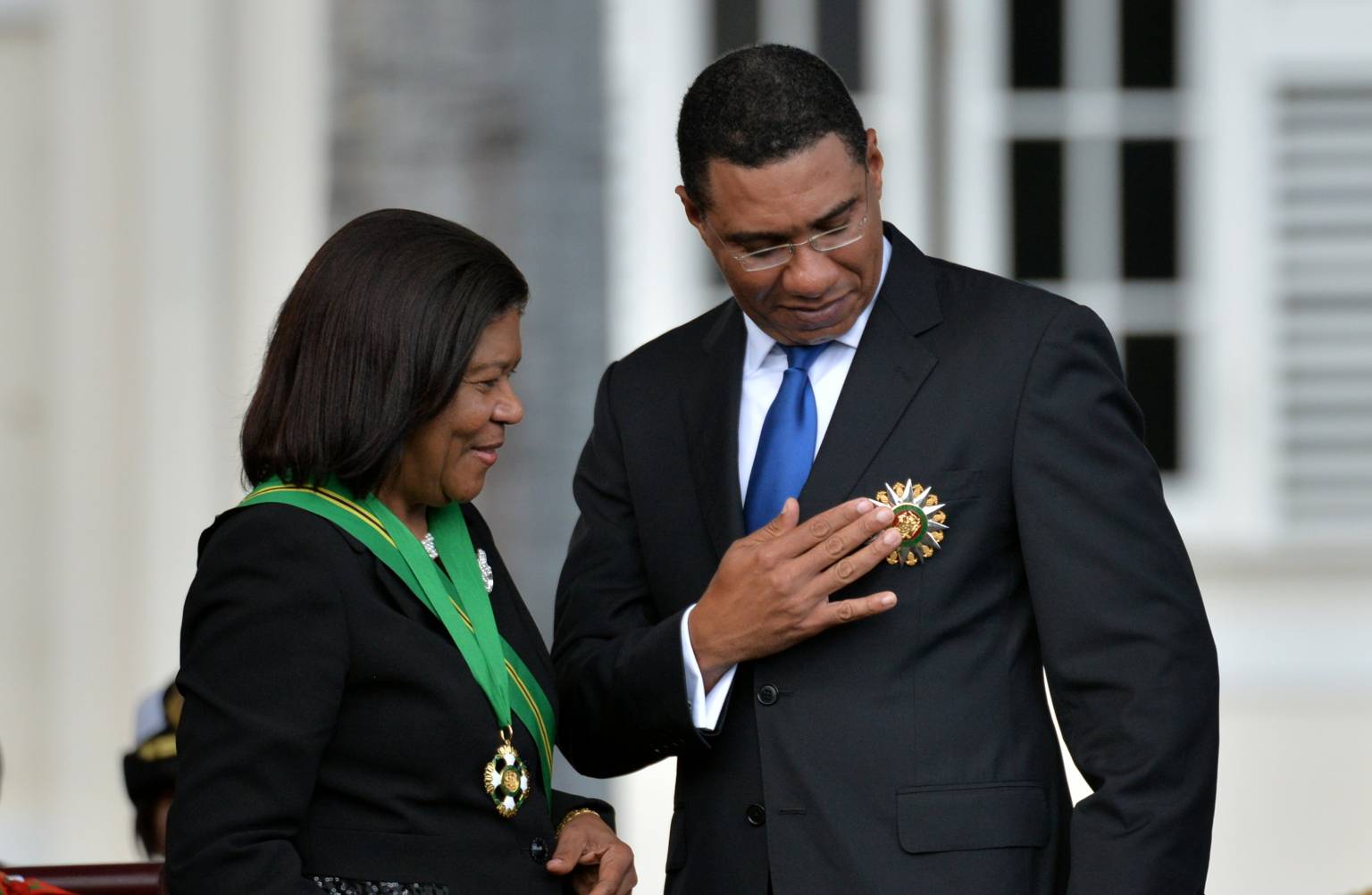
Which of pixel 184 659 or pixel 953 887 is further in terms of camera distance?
pixel 953 887


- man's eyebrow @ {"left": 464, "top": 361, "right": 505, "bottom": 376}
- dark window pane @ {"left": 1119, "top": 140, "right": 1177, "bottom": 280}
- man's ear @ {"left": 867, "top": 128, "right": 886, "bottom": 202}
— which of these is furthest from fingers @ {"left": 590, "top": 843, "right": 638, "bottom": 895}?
dark window pane @ {"left": 1119, "top": 140, "right": 1177, "bottom": 280}

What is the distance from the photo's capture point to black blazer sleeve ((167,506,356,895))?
2.22 meters

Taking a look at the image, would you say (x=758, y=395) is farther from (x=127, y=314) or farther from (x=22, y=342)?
(x=22, y=342)

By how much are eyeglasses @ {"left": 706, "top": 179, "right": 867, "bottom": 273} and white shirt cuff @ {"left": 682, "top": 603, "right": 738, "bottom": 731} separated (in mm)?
444

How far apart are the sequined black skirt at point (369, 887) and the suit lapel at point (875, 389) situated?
0.66 meters

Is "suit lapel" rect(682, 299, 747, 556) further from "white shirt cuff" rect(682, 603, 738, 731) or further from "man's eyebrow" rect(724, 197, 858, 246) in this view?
"man's eyebrow" rect(724, 197, 858, 246)

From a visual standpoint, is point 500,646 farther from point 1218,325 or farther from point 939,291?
point 1218,325

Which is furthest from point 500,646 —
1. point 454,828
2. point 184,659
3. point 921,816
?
point 921,816

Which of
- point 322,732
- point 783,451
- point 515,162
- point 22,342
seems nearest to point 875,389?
point 783,451

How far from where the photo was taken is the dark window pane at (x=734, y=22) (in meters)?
6.09

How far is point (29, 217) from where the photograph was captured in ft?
20.4

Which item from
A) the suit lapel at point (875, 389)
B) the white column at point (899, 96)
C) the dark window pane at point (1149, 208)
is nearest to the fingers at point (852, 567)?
the suit lapel at point (875, 389)

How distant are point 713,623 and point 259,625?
1.90ft

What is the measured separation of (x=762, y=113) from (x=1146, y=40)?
3839 mm
